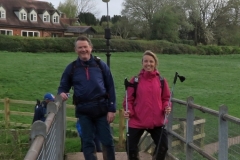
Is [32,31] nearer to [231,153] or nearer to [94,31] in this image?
[94,31]

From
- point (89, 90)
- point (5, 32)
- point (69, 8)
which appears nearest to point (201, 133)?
point (89, 90)

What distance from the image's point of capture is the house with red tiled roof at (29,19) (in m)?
66.2

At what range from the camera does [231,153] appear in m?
5.65

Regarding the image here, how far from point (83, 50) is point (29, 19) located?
65518 millimetres

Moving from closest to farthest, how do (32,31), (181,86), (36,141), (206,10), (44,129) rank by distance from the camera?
(36,141) → (44,129) → (181,86) → (32,31) → (206,10)

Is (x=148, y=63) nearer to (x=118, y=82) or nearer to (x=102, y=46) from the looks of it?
(x=118, y=82)

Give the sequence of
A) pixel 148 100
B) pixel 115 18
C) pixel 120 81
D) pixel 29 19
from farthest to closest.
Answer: pixel 115 18
pixel 29 19
pixel 120 81
pixel 148 100

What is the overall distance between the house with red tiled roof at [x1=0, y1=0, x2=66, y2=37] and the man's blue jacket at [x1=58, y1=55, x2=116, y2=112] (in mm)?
60114

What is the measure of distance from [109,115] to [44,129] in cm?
275

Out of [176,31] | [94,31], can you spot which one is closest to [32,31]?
[94,31]

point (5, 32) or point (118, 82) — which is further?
point (5, 32)

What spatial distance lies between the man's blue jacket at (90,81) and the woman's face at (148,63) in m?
0.47

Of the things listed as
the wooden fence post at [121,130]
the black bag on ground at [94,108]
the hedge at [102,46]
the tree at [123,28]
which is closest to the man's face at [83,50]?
the black bag on ground at [94,108]

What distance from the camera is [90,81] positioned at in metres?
5.89
